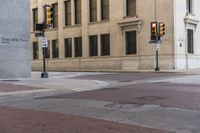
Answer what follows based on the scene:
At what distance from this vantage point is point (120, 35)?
47.3 m

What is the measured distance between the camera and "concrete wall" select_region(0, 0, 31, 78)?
2722 cm

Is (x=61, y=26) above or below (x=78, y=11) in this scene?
below

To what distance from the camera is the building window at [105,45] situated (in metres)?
49.2

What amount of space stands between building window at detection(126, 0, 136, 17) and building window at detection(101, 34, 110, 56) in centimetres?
371

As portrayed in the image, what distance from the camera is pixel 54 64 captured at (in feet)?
185

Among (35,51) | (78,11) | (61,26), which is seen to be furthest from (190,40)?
(35,51)

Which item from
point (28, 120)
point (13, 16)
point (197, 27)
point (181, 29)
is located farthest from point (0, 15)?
point (197, 27)

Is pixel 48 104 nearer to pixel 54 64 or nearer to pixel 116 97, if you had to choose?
pixel 116 97

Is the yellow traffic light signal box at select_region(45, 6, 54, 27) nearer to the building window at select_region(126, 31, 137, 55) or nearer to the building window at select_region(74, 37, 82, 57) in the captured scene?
the building window at select_region(126, 31, 137, 55)

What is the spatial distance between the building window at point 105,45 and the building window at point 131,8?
3707mm

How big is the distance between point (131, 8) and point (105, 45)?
17.5 feet

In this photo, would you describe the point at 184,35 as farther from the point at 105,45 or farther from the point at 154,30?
the point at 105,45

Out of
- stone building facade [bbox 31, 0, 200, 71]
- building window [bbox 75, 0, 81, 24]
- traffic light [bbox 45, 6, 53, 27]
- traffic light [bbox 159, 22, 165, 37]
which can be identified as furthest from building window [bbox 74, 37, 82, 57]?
traffic light [bbox 45, 6, 53, 27]

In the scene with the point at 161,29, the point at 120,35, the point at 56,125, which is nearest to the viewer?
the point at 56,125
